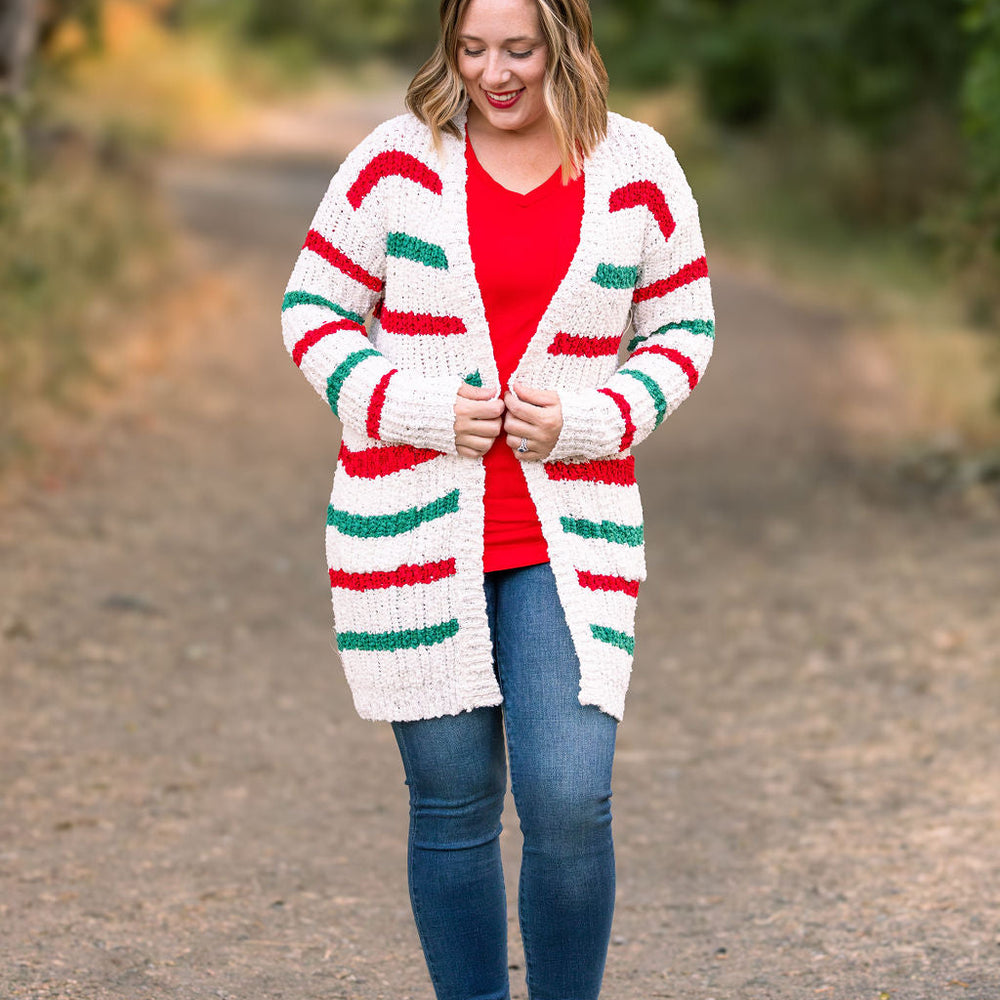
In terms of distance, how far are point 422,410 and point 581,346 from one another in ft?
1.03

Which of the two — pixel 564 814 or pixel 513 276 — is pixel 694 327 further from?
pixel 564 814

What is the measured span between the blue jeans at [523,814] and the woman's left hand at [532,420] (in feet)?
0.68

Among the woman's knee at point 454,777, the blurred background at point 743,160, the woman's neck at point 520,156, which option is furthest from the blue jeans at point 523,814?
the blurred background at point 743,160

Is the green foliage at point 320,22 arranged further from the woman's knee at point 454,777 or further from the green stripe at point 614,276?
the woman's knee at point 454,777

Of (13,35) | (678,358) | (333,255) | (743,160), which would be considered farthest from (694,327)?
(743,160)

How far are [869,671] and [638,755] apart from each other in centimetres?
125

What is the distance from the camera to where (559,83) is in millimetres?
2791

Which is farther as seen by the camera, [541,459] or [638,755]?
[638,755]

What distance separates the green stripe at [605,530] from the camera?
9.23 feet

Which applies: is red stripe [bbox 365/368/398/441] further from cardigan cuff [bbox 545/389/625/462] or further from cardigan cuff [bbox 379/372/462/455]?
cardigan cuff [bbox 545/389/625/462]

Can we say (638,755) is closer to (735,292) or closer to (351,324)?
(351,324)

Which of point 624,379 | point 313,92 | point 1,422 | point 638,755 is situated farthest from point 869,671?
point 313,92

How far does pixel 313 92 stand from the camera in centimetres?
4688

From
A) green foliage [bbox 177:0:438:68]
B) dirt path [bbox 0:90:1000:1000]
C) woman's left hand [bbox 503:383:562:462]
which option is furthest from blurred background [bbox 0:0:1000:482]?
woman's left hand [bbox 503:383:562:462]
